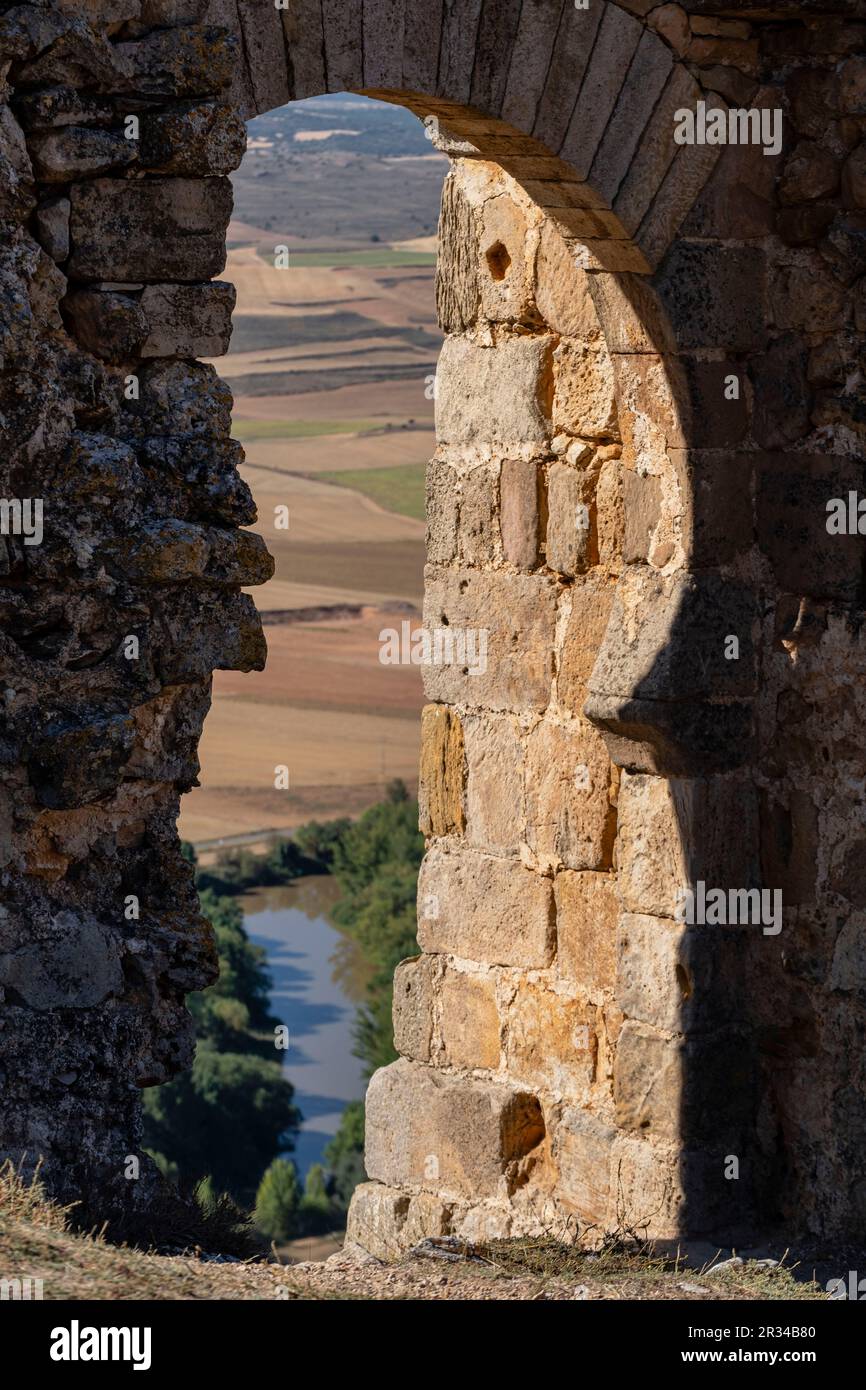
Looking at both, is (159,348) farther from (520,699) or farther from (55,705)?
(520,699)

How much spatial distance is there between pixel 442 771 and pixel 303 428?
19575 millimetres

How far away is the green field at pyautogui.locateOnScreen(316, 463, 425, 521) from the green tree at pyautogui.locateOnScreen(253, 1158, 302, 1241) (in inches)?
324

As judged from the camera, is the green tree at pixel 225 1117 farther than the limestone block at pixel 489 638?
Yes

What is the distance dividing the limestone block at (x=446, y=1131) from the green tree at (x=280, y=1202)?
15.7m

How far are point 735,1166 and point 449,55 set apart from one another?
309 cm

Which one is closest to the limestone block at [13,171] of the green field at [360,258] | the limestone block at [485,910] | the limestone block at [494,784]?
the limestone block at [494,784]

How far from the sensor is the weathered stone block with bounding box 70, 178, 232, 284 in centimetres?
455

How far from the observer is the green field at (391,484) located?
26.7 meters

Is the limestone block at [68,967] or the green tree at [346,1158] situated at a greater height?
the limestone block at [68,967]

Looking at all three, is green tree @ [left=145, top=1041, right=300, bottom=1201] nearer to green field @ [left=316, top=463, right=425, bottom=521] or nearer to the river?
the river

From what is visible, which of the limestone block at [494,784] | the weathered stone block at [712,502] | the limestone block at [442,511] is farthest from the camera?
the limestone block at [442,511]

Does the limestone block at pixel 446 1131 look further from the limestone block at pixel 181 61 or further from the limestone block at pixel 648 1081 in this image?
the limestone block at pixel 181 61

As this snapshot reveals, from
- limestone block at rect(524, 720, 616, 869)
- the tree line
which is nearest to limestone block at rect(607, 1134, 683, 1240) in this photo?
limestone block at rect(524, 720, 616, 869)

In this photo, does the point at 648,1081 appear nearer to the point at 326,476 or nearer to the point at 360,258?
the point at 360,258
